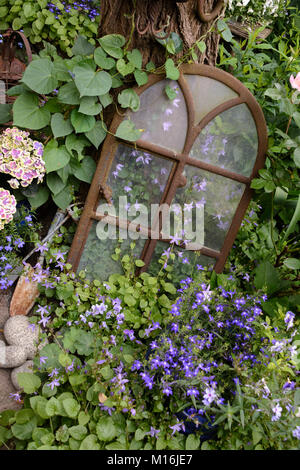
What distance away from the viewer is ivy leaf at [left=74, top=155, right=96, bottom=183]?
6.94ft

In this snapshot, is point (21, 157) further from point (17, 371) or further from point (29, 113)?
point (17, 371)

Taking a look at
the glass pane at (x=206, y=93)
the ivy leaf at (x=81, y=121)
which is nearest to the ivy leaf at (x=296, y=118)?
the glass pane at (x=206, y=93)

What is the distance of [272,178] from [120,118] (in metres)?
0.87

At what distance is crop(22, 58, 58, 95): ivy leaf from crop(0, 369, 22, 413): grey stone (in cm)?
136

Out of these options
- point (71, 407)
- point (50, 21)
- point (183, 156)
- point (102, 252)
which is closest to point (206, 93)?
point (183, 156)

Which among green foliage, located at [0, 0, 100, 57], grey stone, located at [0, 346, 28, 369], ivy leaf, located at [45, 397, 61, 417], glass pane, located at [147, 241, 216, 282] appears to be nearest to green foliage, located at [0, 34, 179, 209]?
glass pane, located at [147, 241, 216, 282]

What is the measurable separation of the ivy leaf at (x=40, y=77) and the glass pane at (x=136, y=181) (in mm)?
446

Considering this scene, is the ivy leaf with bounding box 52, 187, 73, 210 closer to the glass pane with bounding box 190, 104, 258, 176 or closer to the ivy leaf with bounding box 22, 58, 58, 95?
the ivy leaf with bounding box 22, 58, 58, 95

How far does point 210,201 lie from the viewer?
7.38 feet

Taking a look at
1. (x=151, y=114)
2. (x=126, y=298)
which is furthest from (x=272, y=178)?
(x=126, y=298)

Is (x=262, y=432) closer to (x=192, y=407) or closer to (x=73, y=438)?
(x=192, y=407)

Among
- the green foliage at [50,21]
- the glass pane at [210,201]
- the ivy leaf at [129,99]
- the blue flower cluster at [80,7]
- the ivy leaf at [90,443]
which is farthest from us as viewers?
the blue flower cluster at [80,7]

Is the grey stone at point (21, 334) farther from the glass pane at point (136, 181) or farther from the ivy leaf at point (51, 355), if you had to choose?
the glass pane at point (136, 181)

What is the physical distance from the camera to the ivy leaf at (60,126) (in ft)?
6.45
